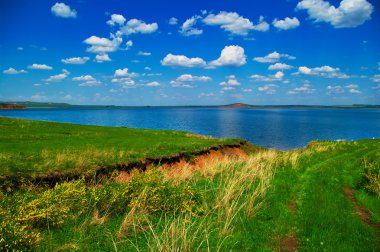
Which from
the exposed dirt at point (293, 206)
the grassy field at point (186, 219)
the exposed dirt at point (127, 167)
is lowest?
the exposed dirt at point (127, 167)

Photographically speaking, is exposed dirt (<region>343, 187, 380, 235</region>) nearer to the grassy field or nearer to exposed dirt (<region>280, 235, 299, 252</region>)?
the grassy field

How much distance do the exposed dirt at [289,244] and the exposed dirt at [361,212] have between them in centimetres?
273

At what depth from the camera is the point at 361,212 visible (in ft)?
36.8

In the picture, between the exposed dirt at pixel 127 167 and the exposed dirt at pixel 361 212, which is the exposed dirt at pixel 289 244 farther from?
the exposed dirt at pixel 127 167

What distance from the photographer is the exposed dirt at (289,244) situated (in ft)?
26.5

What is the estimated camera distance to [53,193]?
10.1 metres

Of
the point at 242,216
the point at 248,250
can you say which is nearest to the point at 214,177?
the point at 242,216

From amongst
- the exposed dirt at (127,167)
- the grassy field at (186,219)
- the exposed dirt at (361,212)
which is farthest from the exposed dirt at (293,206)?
the exposed dirt at (127,167)

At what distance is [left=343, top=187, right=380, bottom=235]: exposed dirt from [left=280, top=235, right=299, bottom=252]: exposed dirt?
273cm

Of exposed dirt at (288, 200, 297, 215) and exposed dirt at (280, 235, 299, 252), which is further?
exposed dirt at (288, 200, 297, 215)

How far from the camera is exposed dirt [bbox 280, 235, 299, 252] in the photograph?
8062 millimetres

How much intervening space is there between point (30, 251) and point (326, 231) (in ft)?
27.9

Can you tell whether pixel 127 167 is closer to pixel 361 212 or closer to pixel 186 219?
pixel 186 219

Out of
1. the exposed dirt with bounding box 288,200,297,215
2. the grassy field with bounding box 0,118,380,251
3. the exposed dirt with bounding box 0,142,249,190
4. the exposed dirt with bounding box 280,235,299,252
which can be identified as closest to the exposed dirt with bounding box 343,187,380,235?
the grassy field with bounding box 0,118,380,251
